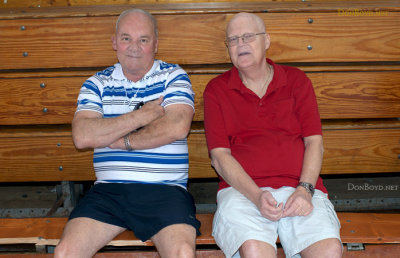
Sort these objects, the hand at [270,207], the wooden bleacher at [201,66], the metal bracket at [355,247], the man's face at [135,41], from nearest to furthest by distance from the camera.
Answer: the hand at [270,207] < the metal bracket at [355,247] < the man's face at [135,41] < the wooden bleacher at [201,66]

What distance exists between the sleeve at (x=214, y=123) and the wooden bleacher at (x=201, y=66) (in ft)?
1.79

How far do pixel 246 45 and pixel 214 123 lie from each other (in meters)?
0.45

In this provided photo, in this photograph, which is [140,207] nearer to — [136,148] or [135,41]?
[136,148]

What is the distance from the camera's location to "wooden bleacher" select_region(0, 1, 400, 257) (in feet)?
8.81

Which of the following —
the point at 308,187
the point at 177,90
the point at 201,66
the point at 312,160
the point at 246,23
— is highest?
the point at 246,23

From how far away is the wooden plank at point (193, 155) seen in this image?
283 cm

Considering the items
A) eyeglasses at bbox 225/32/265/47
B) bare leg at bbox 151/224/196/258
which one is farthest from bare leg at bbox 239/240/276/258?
eyeglasses at bbox 225/32/265/47

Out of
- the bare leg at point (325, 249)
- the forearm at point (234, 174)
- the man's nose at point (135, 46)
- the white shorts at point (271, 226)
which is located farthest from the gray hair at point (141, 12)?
the bare leg at point (325, 249)

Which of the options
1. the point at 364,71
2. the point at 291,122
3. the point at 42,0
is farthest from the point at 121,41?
the point at 364,71

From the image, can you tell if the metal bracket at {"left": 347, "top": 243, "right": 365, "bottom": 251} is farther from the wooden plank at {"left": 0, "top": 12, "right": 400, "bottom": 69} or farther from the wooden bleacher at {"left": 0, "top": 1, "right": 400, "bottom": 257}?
the wooden plank at {"left": 0, "top": 12, "right": 400, "bottom": 69}

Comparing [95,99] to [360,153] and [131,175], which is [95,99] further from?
[360,153]

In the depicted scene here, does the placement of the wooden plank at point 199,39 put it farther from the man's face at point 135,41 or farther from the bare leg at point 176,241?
the bare leg at point 176,241

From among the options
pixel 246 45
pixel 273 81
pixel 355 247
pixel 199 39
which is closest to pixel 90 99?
pixel 199 39

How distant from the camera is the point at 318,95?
110 inches
